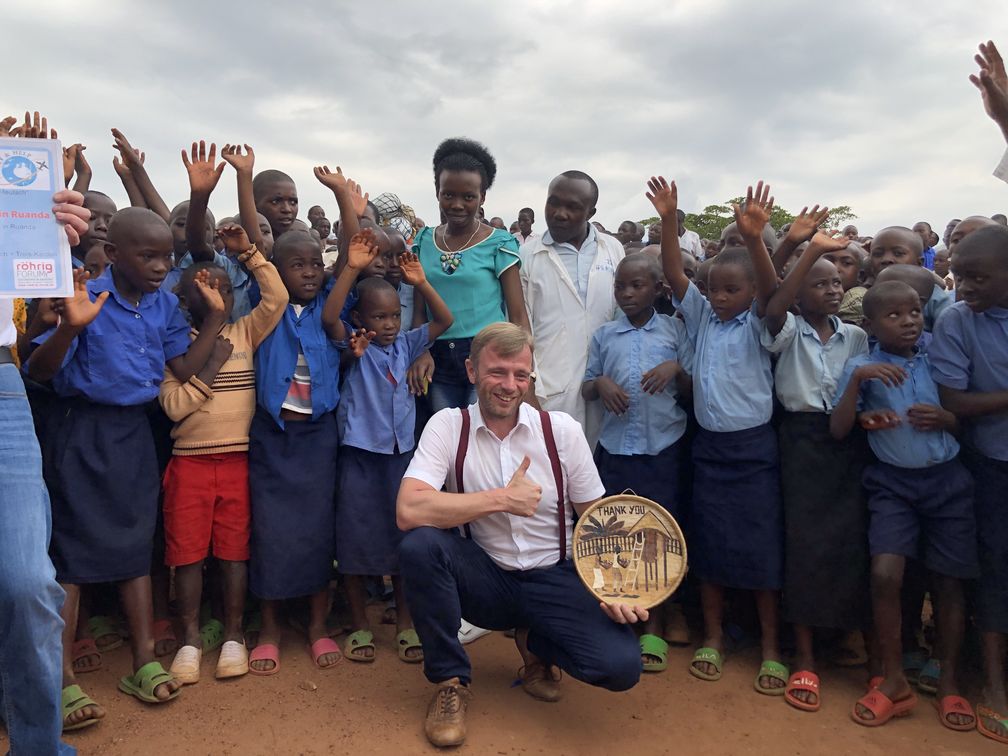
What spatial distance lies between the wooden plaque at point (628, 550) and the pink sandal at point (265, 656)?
1590mm

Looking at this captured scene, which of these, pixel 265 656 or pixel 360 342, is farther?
pixel 360 342

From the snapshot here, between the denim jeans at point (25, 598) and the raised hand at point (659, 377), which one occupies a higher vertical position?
the raised hand at point (659, 377)

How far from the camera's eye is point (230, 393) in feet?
12.0

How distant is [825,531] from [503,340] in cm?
177

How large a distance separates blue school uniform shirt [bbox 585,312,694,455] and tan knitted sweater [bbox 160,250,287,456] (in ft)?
5.57

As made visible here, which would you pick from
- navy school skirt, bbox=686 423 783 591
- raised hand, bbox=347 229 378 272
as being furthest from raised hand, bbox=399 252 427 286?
navy school skirt, bbox=686 423 783 591

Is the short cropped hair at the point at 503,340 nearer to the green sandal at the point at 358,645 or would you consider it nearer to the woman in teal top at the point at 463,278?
the woman in teal top at the point at 463,278

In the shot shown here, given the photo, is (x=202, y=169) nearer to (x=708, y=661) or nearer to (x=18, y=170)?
(x=18, y=170)

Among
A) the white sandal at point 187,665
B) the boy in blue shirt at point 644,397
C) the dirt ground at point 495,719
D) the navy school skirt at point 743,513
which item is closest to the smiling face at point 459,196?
the boy in blue shirt at point 644,397

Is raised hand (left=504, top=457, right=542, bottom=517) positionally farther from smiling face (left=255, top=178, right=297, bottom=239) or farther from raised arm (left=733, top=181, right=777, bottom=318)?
smiling face (left=255, top=178, right=297, bottom=239)

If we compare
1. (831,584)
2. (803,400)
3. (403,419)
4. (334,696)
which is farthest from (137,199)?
(831,584)

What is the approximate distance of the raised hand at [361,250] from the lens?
3.65m

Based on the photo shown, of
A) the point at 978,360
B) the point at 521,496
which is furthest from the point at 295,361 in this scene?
the point at 978,360

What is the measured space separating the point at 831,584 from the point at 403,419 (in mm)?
2162
